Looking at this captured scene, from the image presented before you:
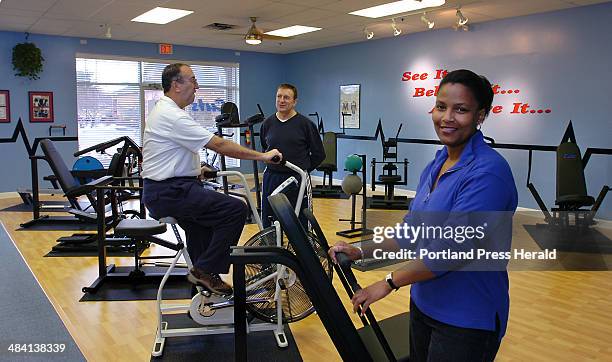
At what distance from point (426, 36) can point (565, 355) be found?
6.76 meters

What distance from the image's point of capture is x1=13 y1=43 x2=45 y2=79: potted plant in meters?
8.88

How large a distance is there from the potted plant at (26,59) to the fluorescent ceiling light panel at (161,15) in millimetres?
2333

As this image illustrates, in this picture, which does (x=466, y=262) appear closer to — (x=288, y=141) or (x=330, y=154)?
(x=288, y=141)

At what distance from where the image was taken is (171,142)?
9.78 ft

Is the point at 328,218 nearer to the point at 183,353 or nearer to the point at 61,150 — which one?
the point at 183,353

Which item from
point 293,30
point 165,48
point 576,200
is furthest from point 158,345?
point 165,48

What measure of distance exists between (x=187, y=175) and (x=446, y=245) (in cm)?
197

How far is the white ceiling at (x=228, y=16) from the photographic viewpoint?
664 cm

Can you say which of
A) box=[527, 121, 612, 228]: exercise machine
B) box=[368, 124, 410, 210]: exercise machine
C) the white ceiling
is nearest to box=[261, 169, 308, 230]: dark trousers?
the white ceiling

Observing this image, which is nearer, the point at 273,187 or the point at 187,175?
the point at 187,175

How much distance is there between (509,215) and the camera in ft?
4.75

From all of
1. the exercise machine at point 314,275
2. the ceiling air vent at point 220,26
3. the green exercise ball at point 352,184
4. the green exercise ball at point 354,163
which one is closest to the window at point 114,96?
the ceiling air vent at point 220,26

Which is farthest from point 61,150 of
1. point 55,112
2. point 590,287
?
point 590,287

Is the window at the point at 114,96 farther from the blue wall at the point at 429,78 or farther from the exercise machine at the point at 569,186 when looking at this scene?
the exercise machine at the point at 569,186
